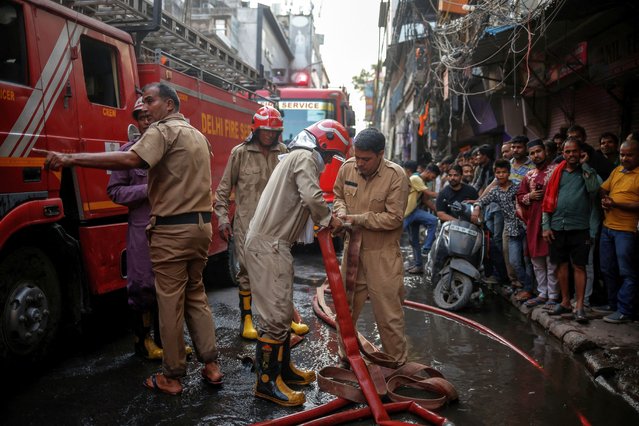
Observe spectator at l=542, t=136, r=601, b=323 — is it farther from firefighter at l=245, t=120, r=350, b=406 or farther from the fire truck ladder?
the fire truck ladder

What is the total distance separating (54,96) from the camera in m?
3.80

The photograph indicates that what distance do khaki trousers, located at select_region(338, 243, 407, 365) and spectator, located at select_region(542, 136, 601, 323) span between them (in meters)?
2.38

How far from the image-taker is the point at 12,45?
3600mm

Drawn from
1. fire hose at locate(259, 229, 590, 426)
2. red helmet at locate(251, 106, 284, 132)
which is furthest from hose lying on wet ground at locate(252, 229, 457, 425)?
red helmet at locate(251, 106, 284, 132)

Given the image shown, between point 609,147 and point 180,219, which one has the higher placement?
point 609,147

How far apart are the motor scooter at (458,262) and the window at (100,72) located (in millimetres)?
3873

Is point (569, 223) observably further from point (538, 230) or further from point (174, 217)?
point (174, 217)

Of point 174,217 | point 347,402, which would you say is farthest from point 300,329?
point 174,217

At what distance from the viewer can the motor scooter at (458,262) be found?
18.9ft

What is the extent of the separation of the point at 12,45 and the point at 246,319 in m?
2.80

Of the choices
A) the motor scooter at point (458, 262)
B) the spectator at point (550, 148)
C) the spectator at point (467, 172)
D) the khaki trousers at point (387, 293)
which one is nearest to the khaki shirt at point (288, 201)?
the khaki trousers at point (387, 293)

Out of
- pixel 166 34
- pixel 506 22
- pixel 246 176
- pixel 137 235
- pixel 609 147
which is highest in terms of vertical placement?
pixel 506 22

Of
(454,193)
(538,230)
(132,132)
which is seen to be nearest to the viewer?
(132,132)

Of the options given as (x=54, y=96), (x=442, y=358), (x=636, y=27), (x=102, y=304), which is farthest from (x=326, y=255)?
(x=636, y=27)
